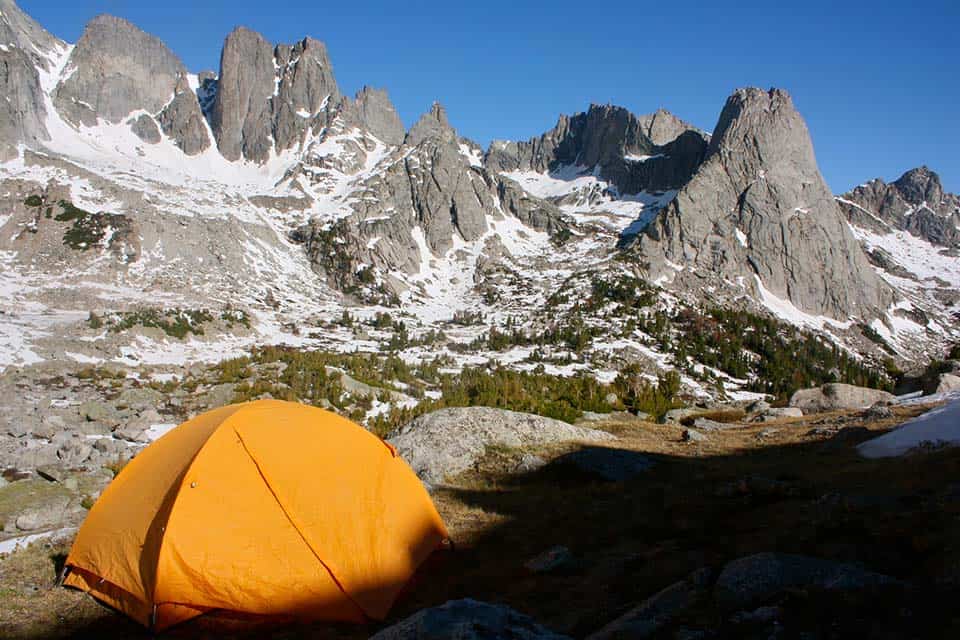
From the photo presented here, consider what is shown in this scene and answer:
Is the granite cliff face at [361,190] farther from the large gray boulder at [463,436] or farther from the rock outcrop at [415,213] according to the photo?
the large gray boulder at [463,436]

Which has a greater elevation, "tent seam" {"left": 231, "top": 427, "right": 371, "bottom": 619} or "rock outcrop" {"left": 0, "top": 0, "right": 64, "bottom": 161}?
"rock outcrop" {"left": 0, "top": 0, "right": 64, "bottom": 161}

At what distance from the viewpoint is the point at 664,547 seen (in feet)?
27.8

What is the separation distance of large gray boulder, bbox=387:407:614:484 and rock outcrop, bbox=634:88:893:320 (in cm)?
12289

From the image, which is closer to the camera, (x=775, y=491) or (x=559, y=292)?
(x=775, y=491)

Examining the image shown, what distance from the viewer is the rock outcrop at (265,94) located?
163375mm

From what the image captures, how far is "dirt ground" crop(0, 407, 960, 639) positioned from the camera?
5.03 meters

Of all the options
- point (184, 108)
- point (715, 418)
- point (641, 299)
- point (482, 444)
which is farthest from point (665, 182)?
point (482, 444)

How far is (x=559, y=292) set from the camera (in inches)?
4471

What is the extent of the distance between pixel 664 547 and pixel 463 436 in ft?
30.8

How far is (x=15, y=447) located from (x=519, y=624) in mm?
22015

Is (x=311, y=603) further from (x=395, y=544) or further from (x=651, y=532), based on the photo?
(x=651, y=532)

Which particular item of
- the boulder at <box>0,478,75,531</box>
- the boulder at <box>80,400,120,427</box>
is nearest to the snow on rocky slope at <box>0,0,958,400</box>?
the boulder at <box>80,400,120,427</box>

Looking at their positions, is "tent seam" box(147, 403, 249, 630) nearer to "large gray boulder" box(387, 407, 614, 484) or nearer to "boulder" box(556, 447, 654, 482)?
"large gray boulder" box(387, 407, 614, 484)

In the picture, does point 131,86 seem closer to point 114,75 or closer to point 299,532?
point 114,75
